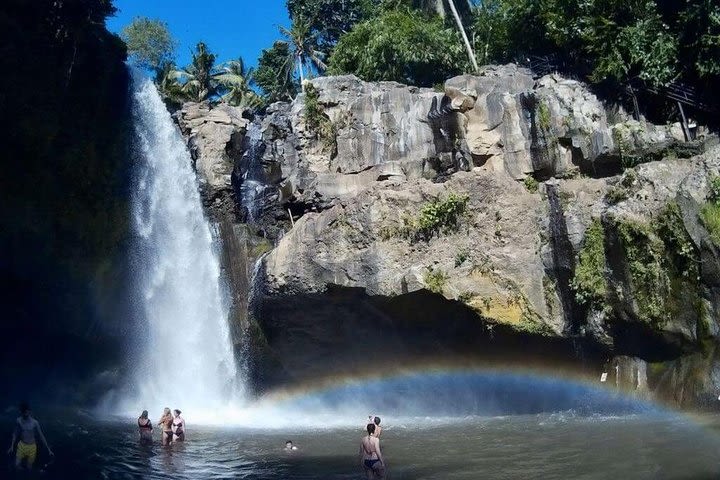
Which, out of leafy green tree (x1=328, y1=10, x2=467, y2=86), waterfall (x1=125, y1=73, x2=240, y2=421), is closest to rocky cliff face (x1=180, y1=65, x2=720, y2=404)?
waterfall (x1=125, y1=73, x2=240, y2=421)

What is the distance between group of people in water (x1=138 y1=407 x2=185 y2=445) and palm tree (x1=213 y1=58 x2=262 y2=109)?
31.0 m

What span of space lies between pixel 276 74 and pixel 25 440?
3753 centimetres

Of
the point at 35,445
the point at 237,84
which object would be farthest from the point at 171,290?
the point at 237,84

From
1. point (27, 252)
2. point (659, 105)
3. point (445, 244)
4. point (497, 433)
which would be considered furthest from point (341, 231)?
point (659, 105)

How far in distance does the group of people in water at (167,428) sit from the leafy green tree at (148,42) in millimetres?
40252

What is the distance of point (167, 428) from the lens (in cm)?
1733

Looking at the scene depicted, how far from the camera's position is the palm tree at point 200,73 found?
4725cm

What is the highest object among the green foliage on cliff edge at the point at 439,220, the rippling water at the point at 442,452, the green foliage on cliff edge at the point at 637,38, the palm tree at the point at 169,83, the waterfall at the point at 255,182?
the palm tree at the point at 169,83

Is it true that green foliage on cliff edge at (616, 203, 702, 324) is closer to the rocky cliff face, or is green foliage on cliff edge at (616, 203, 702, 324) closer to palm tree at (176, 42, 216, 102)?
the rocky cliff face

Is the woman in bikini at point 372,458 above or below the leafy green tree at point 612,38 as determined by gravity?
below

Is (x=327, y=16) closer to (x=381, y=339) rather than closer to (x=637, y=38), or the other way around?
(x=637, y=38)

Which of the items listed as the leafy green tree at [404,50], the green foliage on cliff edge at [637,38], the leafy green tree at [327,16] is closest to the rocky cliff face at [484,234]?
the green foliage on cliff edge at [637,38]

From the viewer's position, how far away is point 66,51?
79.3 feet

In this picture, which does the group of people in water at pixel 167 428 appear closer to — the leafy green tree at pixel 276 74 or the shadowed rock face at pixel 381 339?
→ the shadowed rock face at pixel 381 339
